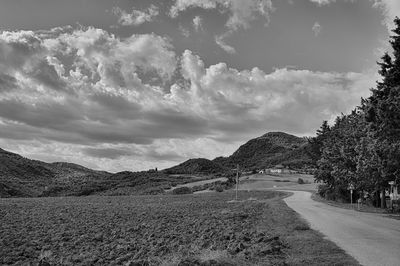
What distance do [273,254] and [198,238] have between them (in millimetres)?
7411

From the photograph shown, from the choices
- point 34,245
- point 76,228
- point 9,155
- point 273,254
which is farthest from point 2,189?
point 273,254

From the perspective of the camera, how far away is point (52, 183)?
159375 mm

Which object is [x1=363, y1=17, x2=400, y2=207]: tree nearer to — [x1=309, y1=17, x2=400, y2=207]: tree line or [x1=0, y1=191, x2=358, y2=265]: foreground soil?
[x1=309, y1=17, x2=400, y2=207]: tree line

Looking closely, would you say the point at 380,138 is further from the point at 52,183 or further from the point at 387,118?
the point at 52,183

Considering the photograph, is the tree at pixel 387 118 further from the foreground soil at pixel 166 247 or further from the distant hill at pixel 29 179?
the distant hill at pixel 29 179

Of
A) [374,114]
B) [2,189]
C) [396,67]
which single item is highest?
[396,67]

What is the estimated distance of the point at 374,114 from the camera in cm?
3522

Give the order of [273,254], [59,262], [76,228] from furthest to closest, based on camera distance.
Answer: [76,228] → [59,262] → [273,254]

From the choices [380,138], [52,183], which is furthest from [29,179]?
[380,138]

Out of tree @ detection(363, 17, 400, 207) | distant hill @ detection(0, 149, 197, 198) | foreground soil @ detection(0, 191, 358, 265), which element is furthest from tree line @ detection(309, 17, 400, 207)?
distant hill @ detection(0, 149, 197, 198)

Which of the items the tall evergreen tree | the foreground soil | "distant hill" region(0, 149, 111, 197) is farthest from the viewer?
"distant hill" region(0, 149, 111, 197)

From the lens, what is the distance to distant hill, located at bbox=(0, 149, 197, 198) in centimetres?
13388

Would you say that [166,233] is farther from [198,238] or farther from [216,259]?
[216,259]

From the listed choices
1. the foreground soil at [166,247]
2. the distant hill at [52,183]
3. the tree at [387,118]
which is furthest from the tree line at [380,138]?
the distant hill at [52,183]
